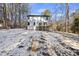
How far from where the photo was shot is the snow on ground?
1900 mm

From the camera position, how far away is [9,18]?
1.96 meters

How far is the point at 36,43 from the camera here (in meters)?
1.92

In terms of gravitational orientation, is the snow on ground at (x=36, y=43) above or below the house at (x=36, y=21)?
below

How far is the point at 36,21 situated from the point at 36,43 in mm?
216

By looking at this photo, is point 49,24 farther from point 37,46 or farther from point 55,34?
point 37,46

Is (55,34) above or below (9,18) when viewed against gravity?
Answer: below

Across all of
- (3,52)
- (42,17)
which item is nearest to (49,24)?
(42,17)

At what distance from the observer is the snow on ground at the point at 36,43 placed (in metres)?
1.90

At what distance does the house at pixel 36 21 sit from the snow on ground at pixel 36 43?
0.17ft

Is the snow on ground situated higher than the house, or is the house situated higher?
the house

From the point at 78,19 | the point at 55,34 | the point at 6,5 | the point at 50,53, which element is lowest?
the point at 50,53

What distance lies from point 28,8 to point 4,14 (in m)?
0.24

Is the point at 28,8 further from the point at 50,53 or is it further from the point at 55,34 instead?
the point at 50,53

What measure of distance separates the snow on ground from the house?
5 centimetres
